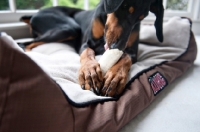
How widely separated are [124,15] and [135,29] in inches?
9.9

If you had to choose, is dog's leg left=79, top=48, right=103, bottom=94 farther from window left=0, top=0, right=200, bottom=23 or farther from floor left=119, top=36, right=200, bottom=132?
window left=0, top=0, right=200, bottom=23

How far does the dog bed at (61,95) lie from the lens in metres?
0.51

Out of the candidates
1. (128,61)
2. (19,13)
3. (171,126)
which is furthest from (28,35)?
(171,126)

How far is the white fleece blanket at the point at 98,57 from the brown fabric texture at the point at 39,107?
73 mm

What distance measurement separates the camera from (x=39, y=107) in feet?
1.82

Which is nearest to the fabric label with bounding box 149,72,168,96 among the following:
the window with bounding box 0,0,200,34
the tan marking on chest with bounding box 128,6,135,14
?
the tan marking on chest with bounding box 128,6,135,14

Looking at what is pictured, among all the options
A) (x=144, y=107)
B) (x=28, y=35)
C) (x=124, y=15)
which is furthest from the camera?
(x=28, y=35)

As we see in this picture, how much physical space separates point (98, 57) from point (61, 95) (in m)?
0.59

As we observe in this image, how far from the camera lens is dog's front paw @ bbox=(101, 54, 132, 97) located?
84 centimetres

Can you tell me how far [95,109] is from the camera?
0.72 metres

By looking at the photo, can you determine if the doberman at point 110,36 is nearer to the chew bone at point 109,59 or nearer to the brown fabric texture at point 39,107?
the chew bone at point 109,59

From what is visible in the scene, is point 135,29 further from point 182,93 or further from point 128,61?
point 182,93

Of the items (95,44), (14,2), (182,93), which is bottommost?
(182,93)

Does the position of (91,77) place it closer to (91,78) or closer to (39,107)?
(91,78)
